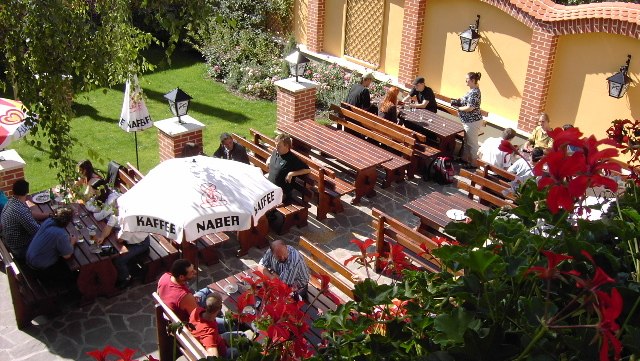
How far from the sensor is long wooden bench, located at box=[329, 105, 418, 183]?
33.6 feet

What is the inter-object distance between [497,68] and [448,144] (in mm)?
1728

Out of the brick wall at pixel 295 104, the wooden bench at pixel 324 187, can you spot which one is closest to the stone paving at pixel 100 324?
the wooden bench at pixel 324 187

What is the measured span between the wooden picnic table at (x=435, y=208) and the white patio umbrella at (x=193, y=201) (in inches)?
77.5

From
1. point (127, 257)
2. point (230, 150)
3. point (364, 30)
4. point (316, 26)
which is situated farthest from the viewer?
point (316, 26)

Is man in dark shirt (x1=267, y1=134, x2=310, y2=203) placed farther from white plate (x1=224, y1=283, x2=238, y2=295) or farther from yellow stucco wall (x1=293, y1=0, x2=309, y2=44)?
yellow stucco wall (x1=293, y1=0, x2=309, y2=44)

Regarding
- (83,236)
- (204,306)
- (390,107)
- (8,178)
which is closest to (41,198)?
(8,178)

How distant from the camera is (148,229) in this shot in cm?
688

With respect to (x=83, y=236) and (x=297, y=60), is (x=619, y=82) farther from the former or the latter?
(x=83, y=236)

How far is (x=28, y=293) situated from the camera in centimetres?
706

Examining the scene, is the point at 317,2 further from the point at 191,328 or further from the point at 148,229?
the point at 191,328

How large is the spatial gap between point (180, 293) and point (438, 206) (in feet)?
11.9

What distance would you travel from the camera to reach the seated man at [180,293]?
612 cm

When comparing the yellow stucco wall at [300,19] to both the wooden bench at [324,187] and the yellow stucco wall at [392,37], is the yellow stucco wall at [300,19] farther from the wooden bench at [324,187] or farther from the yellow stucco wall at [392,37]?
the wooden bench at [324,187]

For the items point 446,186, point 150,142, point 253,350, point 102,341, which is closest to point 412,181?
point 446,186
